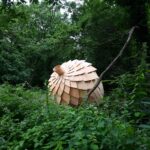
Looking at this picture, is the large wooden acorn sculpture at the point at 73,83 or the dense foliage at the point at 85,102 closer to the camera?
the dense foliage at the point at 85,102

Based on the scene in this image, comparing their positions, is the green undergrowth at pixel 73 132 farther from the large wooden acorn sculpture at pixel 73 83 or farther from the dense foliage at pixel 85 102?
the large wooden acorn sculpture at pixel 73 83

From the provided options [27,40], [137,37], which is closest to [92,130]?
[137,37]

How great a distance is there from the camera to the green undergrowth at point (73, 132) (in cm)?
372

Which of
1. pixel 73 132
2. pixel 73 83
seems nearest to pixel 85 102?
pixel 73 132

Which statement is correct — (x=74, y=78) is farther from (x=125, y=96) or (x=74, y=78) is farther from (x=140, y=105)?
(x=140, y=105)

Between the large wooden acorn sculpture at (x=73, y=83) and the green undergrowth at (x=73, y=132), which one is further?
the large wooden acorn sculpture at (x=73, y=83)

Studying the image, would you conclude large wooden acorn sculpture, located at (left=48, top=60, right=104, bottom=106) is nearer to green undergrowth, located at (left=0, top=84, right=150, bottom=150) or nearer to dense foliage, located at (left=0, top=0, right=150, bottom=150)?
dense foliage, located at (left=0, top=0, right=150, bottom=150)

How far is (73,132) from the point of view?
13.1 ft

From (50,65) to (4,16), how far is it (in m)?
11.0

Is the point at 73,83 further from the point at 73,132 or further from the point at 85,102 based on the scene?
the point at 73,132

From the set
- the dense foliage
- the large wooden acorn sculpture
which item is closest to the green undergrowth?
the dense foliage

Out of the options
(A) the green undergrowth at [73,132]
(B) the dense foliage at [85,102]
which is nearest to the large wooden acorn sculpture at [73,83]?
(B) the dense foliage at [85,102]

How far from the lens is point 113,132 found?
3.77m

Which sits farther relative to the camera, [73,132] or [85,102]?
[85,102]
